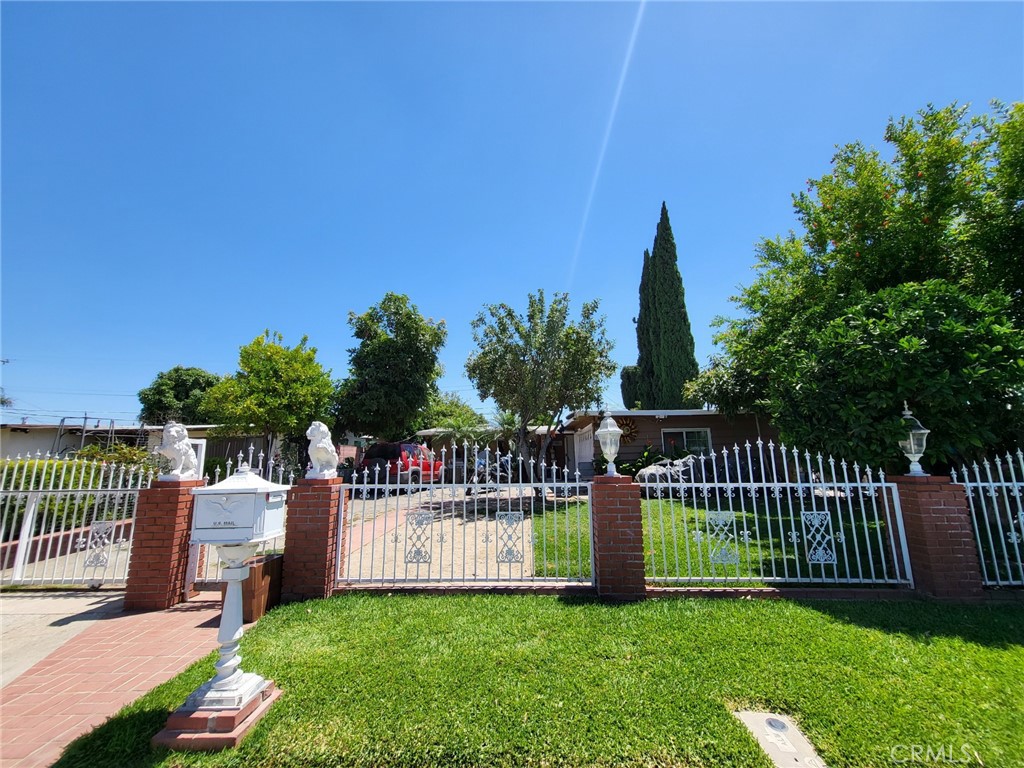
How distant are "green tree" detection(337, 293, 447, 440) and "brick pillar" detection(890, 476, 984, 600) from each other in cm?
1840

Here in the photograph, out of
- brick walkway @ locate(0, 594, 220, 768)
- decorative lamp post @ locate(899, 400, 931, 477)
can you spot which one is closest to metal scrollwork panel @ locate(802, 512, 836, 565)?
decorative lamp post @ locate(899, 400, 931, 477)

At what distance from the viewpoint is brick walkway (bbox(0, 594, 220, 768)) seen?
8.18 feet

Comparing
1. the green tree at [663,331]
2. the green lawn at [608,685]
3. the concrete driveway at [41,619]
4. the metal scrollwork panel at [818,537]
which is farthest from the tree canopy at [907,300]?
the green tree at [663,331]

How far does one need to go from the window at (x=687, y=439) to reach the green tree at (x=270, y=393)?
13205 mm

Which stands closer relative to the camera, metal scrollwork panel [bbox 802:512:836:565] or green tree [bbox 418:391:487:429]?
metal scrollwork panel [bbox 802:512:836:565]

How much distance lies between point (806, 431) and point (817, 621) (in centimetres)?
253

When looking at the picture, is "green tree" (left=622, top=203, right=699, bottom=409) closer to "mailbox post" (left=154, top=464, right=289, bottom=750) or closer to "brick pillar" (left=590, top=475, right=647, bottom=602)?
"brick pillar" (left=590, top=475, right=647, bottom=602)

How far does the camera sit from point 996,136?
732 cm

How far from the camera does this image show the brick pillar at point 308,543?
14.8ft

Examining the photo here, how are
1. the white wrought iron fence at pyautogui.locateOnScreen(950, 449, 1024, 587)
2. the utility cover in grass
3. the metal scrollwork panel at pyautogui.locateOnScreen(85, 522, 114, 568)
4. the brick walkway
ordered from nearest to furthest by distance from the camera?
1. the utility cover in grass
2. the brick walkway
3. the white wrought iron fence at pyautogui.locateOnScreen(950, 449, 1024, 587)
4. the metal scrollwork panel at pyautogui.locateOnScreen(85, 522, 114, 568)

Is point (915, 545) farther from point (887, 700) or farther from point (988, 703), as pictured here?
point (887, 700)

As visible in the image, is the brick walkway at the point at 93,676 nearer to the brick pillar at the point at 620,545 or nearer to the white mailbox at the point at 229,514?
the white mailbox at the point at 229,514

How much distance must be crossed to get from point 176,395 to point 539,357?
3174 centimetres

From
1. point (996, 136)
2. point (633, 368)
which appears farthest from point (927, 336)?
point (633, 368)
